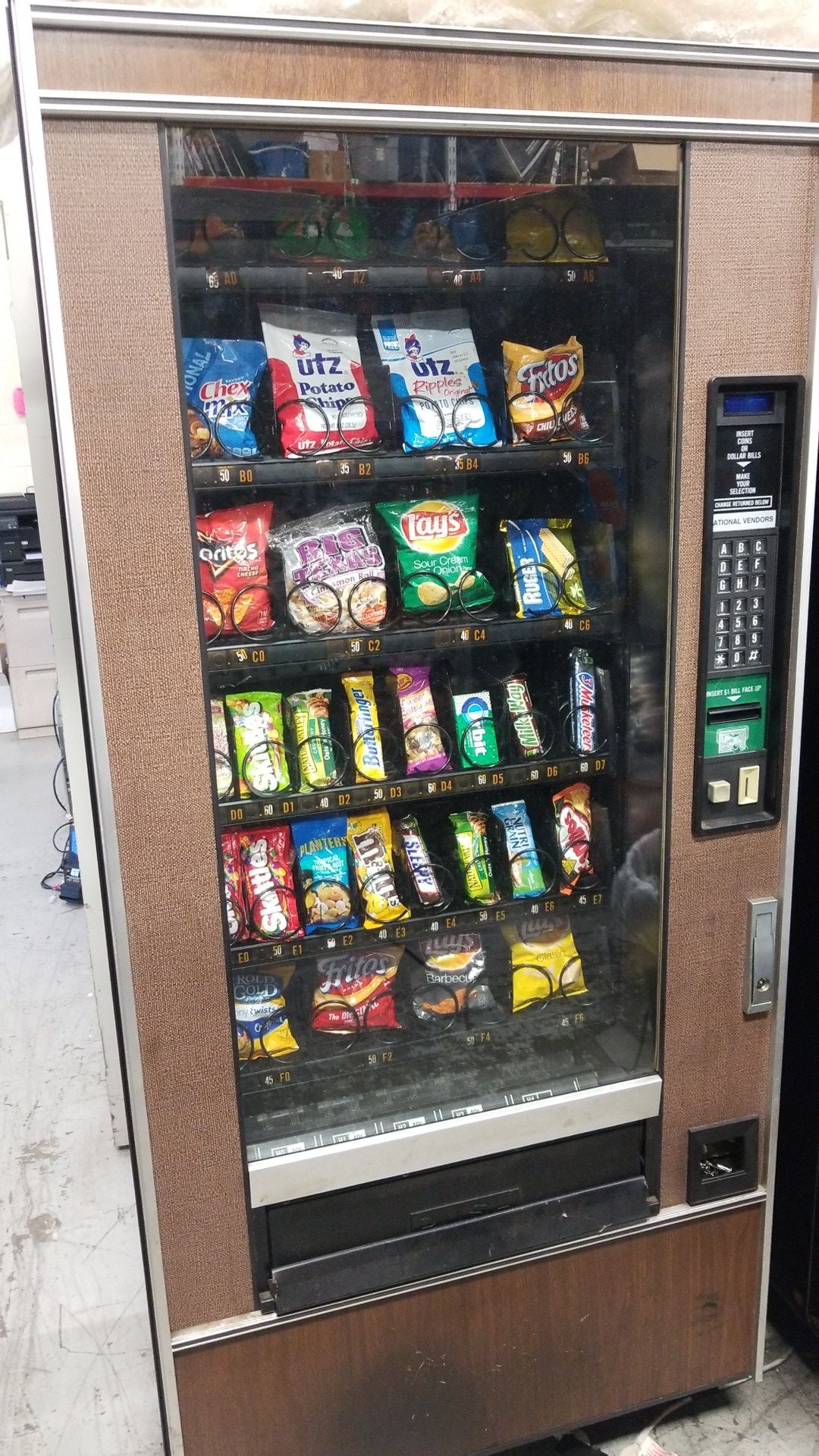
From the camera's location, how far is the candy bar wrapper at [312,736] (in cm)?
170

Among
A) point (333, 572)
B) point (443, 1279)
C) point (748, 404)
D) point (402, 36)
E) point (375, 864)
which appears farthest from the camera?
point (375, 864)

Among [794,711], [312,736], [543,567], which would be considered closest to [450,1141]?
[312,736]

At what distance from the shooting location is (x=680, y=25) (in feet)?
4.23

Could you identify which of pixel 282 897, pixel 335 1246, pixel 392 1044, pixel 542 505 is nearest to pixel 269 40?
pixel 542 505

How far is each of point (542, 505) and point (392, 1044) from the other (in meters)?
0.91

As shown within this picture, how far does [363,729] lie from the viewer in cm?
174

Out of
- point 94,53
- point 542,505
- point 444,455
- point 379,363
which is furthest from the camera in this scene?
point 542,505

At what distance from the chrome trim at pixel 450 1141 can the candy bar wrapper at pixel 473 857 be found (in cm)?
36

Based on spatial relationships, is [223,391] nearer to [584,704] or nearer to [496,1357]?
[584,704]

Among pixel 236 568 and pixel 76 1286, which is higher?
pixel 236 568

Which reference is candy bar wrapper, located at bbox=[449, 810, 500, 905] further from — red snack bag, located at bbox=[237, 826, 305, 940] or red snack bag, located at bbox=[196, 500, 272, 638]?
red snack bag, located at bbox=[196, 500, 272, 638]

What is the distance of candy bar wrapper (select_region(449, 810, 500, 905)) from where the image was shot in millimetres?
1828

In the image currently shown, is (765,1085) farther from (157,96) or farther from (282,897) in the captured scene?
(157,96)

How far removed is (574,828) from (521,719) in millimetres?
204
